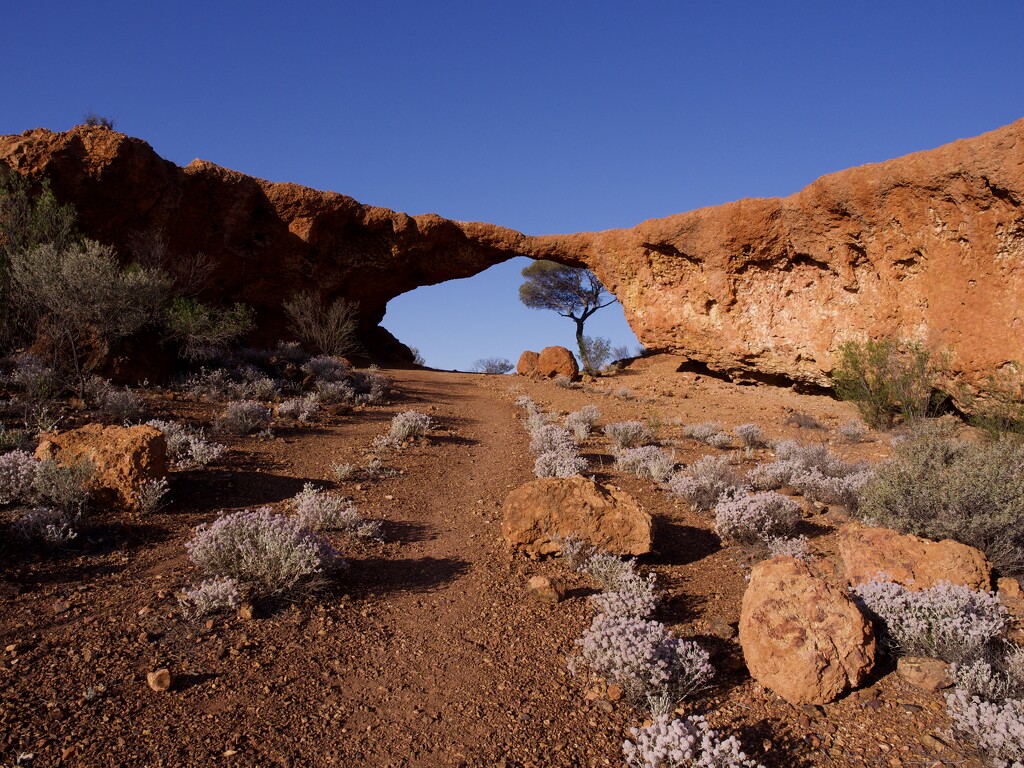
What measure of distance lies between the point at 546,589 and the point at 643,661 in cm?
128

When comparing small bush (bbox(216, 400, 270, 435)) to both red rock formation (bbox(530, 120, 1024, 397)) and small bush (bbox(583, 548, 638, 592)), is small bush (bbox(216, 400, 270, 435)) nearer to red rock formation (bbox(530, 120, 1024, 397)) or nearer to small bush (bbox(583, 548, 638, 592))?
small bush (bbox(583, 548, 638, 592))

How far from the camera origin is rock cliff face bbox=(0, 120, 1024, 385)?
1091 centimetres

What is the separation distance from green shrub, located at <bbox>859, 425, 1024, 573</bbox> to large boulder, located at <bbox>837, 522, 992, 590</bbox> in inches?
22.7

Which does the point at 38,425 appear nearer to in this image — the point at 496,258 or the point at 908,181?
the point at 908,181

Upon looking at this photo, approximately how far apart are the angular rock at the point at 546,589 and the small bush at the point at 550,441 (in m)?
3.53

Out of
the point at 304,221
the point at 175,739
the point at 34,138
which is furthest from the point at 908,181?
the point at 34,138

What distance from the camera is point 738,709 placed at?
10.0ft

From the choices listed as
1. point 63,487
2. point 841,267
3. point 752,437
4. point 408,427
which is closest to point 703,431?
point 752,437

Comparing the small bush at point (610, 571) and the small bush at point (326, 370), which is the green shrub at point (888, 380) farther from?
the small bush at point (326, 370)

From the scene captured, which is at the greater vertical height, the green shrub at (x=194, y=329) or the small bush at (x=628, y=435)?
the green shrub at (x=194, y=329)

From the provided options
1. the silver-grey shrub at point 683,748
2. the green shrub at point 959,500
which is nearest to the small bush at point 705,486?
the green shrub at point 959,500

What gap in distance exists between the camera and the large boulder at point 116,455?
5.35m

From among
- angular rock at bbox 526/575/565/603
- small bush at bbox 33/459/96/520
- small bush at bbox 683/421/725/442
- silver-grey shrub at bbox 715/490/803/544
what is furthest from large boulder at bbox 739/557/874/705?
small bush at bbox 683/421/725/442

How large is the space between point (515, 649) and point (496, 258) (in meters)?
20.2
